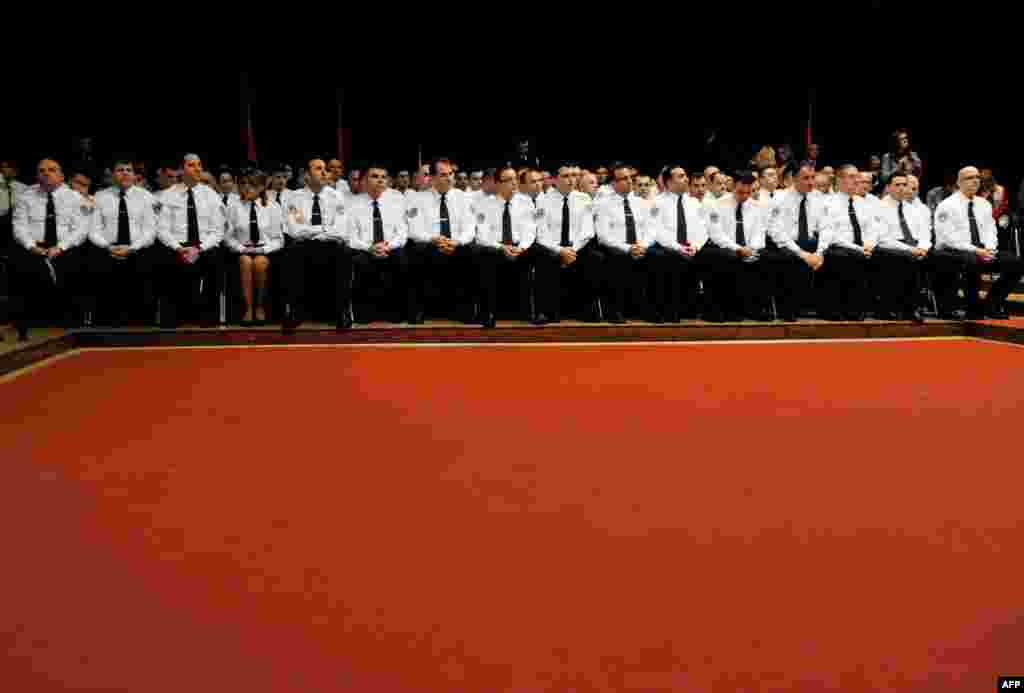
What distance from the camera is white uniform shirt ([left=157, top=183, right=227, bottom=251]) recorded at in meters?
7.39

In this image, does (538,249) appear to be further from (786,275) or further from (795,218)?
(795,218)

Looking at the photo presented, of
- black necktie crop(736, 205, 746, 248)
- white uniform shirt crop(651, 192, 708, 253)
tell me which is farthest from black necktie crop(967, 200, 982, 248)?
white uniform shirt crop(651, 192, 708, 253)

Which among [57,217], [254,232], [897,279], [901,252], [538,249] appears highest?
[57,217]

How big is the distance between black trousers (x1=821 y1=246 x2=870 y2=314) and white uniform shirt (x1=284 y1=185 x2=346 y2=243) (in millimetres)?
4070

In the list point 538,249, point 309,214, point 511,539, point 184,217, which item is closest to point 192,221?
point 184,217

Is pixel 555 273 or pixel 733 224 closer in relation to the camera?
pixel 555 273

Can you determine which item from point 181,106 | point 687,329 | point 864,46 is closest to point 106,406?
point 687,329

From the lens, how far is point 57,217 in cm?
717

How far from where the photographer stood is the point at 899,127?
37.2ft

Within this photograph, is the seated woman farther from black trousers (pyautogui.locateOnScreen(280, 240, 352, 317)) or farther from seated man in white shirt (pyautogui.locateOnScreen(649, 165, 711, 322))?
seated man in white shirt (pyautogui.locateOnScreen(649, 165, 711, 322))

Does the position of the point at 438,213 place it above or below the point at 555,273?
above

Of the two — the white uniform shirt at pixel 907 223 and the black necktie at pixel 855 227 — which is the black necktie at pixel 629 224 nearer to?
the black necktie at pixel 855 227

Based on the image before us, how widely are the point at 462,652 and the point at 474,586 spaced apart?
35 centimetres

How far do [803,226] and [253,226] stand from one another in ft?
15.0
